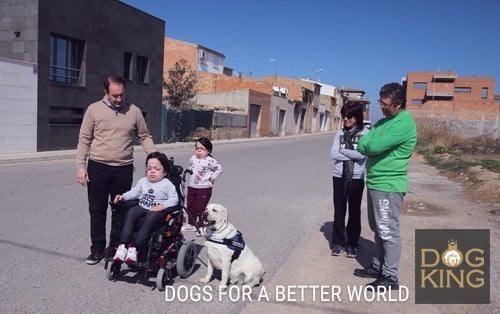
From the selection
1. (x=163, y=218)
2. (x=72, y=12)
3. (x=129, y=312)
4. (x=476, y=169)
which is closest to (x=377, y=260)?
(x=163, y=218)

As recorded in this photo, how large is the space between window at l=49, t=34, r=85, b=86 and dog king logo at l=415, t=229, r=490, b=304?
58.2 feet

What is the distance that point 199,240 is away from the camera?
628 cm

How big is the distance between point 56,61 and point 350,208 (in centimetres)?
1742

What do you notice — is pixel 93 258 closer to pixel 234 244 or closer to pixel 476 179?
pixel 234 244

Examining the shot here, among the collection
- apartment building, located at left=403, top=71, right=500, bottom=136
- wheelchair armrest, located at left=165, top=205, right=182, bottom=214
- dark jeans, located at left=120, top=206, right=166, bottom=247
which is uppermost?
apartment building, located at left=403, top=71, right=500, bottom=136

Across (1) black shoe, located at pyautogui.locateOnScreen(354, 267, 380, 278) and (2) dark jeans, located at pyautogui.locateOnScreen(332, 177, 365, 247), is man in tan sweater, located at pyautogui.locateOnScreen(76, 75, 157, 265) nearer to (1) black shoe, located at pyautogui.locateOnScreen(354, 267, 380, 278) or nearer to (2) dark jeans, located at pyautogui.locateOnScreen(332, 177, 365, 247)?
(2) dark jeans, located at pyautogui.locateOnScreen(332, 177, 365, 247)

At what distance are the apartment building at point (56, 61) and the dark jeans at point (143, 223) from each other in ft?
48.5

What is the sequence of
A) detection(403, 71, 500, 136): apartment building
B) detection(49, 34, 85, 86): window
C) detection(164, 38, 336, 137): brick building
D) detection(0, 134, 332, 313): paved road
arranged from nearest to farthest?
detection(0, 134, 332, 313): paved road < detection(49, 34, 85, 86): window < detection(164, 38, 336, 137): brick building < detection(403, 71, 500, 136): apartment building

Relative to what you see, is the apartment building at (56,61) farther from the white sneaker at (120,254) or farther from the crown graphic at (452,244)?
the crown graphic at (452,244)

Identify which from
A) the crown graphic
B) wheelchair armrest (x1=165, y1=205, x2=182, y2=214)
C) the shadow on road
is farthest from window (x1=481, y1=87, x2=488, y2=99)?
wheelchair armrest (x1=165, y1=205, x2=182, y2=214)

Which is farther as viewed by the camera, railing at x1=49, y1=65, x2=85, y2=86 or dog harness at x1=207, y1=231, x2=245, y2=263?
railing at x1=49, y1=65, x2=85, y2=86

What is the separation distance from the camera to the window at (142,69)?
84.3 ft

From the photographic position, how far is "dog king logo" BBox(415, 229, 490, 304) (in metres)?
4.56

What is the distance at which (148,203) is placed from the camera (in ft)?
15.4
